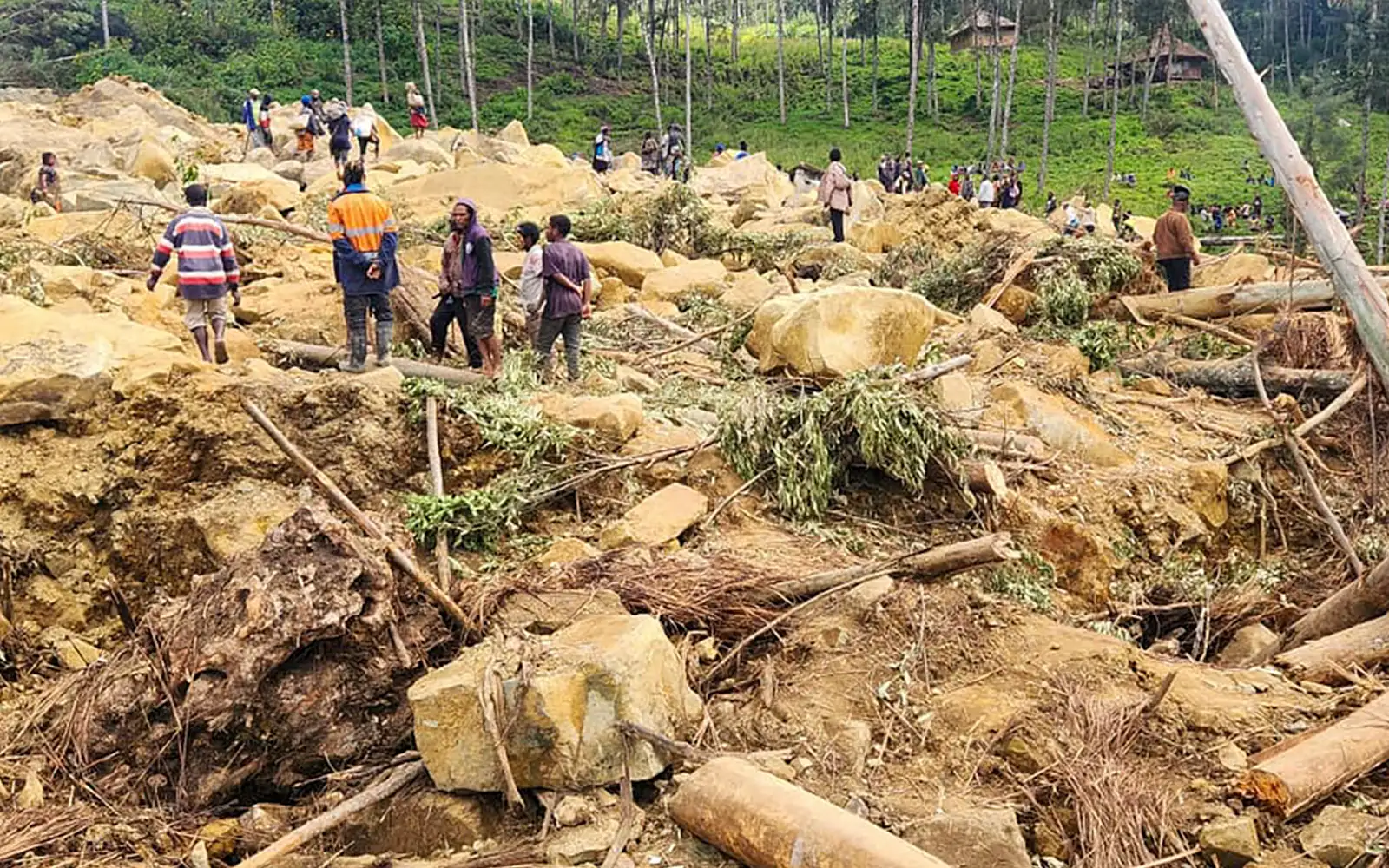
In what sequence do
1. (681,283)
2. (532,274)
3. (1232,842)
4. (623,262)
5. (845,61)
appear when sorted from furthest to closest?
(845,61)
(623,262)
(681,283)
(532,274)
(1232,842)

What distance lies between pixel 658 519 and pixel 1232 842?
317 cm

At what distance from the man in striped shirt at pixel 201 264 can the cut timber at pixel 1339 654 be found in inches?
265

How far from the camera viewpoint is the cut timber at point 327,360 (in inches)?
301

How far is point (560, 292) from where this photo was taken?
25.9 ft

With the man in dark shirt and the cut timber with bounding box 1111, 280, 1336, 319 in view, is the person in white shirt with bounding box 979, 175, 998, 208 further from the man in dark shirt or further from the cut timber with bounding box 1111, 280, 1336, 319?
the man in dark shirt

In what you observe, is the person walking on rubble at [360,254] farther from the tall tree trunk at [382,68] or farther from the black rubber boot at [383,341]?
the tall tree trunk at [382,68]

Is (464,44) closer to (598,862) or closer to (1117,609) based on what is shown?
(1117,609)

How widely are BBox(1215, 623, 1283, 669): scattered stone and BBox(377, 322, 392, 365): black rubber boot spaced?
18.2 ft

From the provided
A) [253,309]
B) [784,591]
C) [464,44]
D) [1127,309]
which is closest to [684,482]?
[784,591]

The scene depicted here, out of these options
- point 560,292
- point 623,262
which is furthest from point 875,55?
point 560,292

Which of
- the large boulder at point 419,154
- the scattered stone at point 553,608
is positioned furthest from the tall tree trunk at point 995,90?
the scattered stone at point 553,608

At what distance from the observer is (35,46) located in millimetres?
37469

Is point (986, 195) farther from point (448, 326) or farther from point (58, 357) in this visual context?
point (58, 357)

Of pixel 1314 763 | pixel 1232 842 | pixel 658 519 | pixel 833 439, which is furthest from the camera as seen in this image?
pixel 833 439
